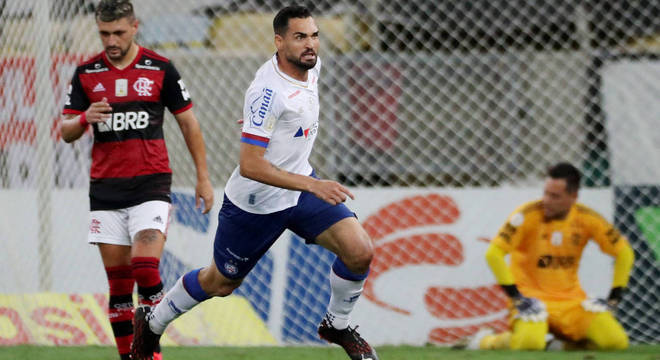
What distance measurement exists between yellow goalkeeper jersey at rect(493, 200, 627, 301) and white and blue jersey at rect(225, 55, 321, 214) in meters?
2.57

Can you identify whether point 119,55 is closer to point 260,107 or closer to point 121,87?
point 121,87

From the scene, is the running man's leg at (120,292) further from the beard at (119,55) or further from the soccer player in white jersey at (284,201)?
the beard at (119,55)

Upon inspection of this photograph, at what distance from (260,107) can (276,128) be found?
0.19 metres

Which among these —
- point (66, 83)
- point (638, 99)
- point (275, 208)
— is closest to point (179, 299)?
point (275, 208)

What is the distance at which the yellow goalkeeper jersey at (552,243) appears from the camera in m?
7.48

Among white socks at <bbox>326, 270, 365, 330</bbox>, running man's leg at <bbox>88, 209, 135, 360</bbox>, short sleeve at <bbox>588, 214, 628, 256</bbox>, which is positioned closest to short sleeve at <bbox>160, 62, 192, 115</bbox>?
running man's leg at <bbox>88, 209, 135, 360</bbox>

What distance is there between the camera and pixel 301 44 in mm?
5168

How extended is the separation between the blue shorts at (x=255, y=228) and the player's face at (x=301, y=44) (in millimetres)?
634

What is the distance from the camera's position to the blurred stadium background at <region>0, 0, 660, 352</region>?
802cm

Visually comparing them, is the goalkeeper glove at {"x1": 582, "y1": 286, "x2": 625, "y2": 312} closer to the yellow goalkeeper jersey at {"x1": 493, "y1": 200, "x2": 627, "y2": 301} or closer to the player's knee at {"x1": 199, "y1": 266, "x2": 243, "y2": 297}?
the yellow goalkeeper jersey at {"x1": 493, "y1": 200, "x2": 627, "y2": 301}

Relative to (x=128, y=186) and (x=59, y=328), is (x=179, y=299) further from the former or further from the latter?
(x=59, y=328)

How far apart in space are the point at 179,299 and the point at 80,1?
3766mm

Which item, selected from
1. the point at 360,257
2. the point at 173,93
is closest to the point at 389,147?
the point at 173,93

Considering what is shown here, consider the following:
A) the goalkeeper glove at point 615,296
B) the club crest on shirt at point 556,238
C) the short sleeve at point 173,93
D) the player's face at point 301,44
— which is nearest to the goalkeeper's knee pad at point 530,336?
the goalkeeper glove at point 615,296
